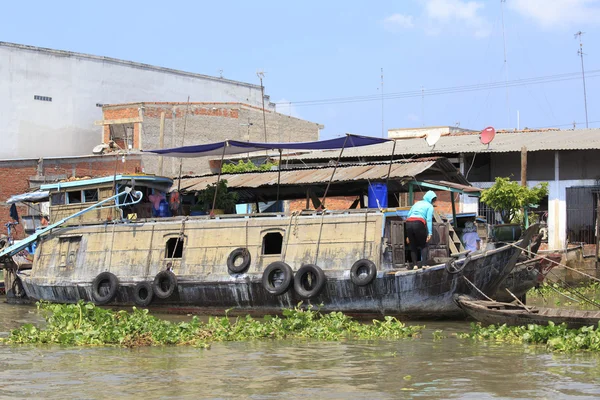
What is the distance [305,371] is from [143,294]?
7662 mm

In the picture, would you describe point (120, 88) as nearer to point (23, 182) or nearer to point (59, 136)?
point (59, 136)

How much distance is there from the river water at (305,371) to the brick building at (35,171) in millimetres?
20052

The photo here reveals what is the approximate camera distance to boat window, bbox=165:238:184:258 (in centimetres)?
1611

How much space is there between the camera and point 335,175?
54.6 ft

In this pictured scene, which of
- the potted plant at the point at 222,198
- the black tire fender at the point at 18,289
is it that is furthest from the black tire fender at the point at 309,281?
the black tire fender at the point at 18,289

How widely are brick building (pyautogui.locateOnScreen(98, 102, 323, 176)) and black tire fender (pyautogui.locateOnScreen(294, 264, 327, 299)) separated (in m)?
18.1

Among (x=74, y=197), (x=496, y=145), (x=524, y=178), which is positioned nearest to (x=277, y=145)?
(x=74, y=197)

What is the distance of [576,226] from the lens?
78.4 ft

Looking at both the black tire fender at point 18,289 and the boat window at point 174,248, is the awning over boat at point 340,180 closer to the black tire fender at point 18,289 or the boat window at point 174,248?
the boat window at point 174,248

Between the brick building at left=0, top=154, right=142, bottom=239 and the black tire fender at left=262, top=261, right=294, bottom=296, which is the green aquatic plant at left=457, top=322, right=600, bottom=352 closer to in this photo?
the black tire fender at left=262, top=261, right=294, bottom=296

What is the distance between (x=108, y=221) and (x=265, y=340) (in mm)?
6509

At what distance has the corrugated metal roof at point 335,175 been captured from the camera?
15828 mm

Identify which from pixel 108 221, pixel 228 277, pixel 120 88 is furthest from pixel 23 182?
pixel 228 277

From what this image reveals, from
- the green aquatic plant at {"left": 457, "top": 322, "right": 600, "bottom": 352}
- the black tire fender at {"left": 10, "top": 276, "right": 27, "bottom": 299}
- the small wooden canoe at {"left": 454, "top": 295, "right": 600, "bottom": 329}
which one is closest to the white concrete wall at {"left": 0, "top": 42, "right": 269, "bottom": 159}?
the black tire fender at {"left": 10, "top": 276, "right": 27, "bottom": 299}
